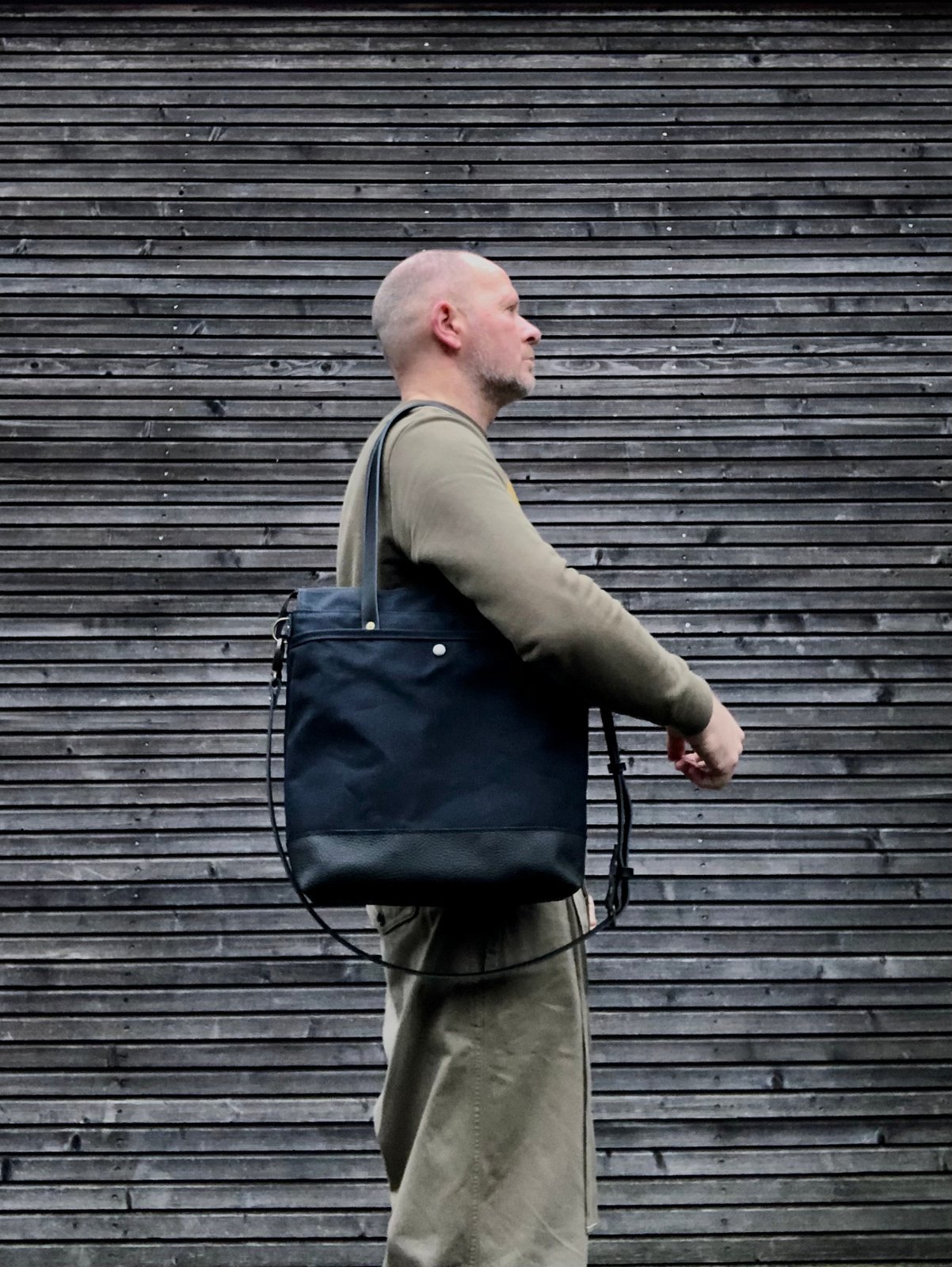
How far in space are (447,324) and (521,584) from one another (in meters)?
0.59

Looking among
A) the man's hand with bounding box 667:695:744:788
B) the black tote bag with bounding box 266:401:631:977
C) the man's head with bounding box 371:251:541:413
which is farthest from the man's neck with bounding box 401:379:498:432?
the man's hand with bounding box 667:695:744:788

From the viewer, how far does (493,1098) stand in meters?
2.30

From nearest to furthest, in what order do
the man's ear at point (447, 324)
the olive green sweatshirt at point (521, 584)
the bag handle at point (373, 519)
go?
1. the olive green sweatshirt at point (521, 584)
2. the bag handle at point (373, 519)
3. the man's ear at point (447, 324)

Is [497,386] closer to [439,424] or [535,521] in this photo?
[439,424]

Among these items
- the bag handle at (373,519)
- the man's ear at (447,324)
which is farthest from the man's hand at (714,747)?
the man's ear at (447,324)

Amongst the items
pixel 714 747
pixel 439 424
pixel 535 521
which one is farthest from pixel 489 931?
pixel 535 521

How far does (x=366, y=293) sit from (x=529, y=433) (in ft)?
2.47

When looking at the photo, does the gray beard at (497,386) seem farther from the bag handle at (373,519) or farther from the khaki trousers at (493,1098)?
the khaki trousers at (493,1098)

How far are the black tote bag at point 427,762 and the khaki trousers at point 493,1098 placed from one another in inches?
6.2

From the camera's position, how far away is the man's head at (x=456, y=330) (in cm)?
250

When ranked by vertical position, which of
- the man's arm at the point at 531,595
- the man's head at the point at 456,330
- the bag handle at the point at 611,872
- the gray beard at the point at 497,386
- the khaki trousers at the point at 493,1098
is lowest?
the khaki trousers at the point at 493,1098

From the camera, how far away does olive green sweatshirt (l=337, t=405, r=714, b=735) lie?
2117 millimetres

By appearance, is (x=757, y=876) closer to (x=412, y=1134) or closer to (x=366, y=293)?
(x=366, y=293)

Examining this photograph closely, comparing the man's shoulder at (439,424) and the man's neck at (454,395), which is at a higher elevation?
the man's neck at (454,395)
